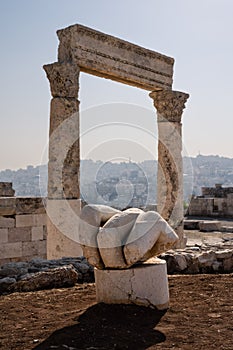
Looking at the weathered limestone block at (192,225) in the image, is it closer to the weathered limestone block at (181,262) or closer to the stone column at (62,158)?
the stone column at (62,158)

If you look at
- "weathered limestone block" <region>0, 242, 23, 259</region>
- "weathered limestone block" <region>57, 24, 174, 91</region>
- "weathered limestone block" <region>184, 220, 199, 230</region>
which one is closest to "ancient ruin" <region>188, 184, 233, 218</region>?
"weathered limestone block" <region>184, 220, 199, 230</region>

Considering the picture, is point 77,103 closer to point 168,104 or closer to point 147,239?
point 168,104

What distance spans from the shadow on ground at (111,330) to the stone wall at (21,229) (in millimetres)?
5519

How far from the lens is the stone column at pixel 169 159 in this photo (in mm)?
11945

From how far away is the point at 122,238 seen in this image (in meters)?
4.93

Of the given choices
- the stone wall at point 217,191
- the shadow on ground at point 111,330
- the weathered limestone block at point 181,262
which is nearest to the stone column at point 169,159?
the weathered limestone block at point 181,262

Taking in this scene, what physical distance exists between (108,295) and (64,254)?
4148 mm

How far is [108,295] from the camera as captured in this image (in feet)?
16.3

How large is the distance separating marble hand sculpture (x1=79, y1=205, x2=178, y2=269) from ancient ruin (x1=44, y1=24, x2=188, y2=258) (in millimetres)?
4086

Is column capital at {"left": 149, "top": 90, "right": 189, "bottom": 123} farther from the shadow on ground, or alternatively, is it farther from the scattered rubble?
the shadow on ground

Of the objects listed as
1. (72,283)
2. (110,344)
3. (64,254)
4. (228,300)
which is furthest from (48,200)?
(110,344)

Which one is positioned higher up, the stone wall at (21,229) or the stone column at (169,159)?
the stone column at (169,159)

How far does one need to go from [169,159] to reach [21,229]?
4.10m

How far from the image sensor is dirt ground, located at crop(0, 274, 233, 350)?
3861mm
